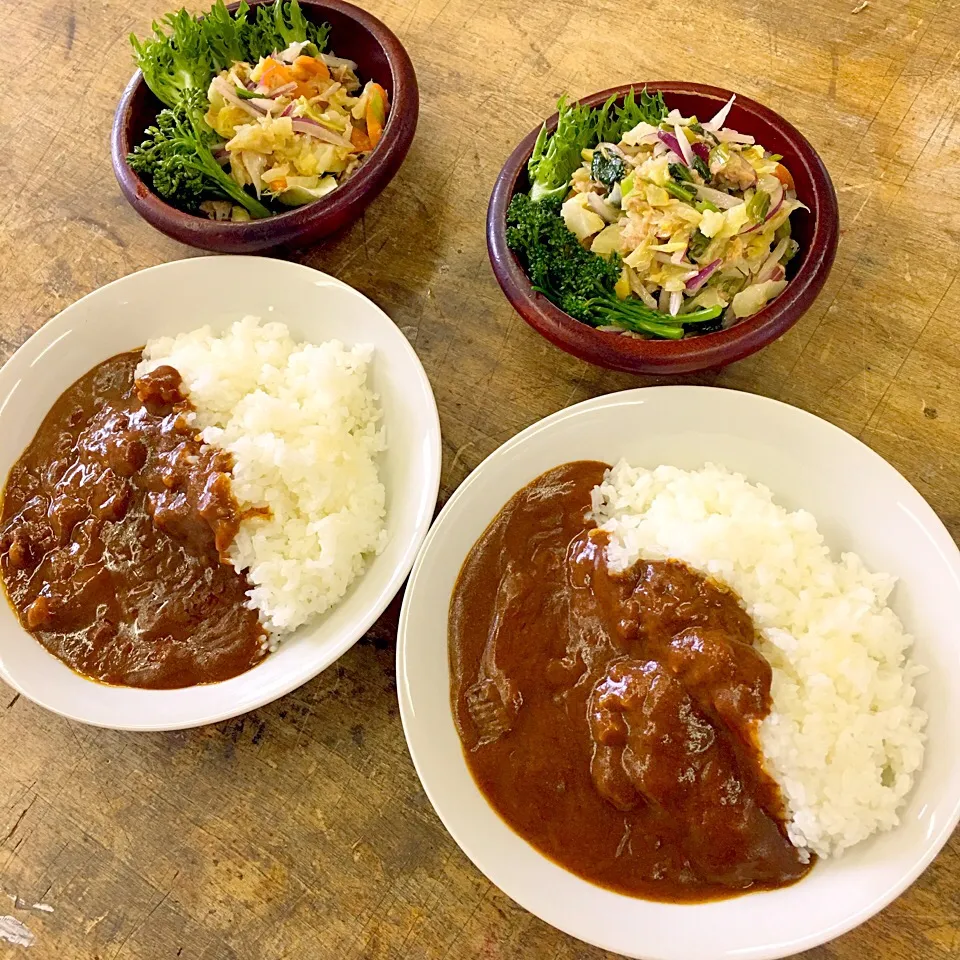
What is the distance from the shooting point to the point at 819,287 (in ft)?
8.19

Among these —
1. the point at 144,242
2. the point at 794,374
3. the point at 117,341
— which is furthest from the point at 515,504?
the point at 144,242

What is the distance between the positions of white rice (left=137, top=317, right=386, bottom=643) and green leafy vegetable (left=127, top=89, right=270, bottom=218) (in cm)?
45

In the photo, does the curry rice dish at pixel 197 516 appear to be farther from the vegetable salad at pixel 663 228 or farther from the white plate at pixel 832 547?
the vegetable salad at pixel 663 228

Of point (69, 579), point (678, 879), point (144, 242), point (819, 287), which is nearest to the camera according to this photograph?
point (678, 879)

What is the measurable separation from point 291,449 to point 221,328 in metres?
0.63

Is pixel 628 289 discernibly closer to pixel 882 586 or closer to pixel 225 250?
pixel 882 586

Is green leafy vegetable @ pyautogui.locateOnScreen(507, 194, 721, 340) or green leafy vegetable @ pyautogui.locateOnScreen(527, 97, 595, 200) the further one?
green leafy vegetable @ pyautogui.locateOnScreen(527, 97, 595, 200)

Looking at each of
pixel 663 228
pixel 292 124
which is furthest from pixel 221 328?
pixel 663 228

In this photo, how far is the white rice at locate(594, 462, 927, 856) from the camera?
2248 mm

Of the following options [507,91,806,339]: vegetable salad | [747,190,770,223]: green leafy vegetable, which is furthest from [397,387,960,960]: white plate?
[747,190,770,223]: green leafy vegetable

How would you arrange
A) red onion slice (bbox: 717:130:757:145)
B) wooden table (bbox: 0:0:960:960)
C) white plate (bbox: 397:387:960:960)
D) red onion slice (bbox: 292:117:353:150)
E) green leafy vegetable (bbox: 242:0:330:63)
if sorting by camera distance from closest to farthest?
1. white plate (bbox: 397:387:960:960)
2. wooden table (bbox: 0:0:960:960)
3. red onion slice (bbox: 717:130:757:145)
4. red onion slice (bbox: 292:117:353:150)
5. green leafy vegetable (bbox: 242:0:330:63)

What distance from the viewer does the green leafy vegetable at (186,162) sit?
9.52ft

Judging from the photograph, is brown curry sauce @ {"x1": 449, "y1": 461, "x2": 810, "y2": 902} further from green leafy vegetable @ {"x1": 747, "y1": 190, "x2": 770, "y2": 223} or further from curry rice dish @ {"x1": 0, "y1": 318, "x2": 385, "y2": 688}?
green leafy vegetable @ {"x1": 747, "y1": 190, "x2": 770, "y2": 223}

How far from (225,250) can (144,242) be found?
68cm
